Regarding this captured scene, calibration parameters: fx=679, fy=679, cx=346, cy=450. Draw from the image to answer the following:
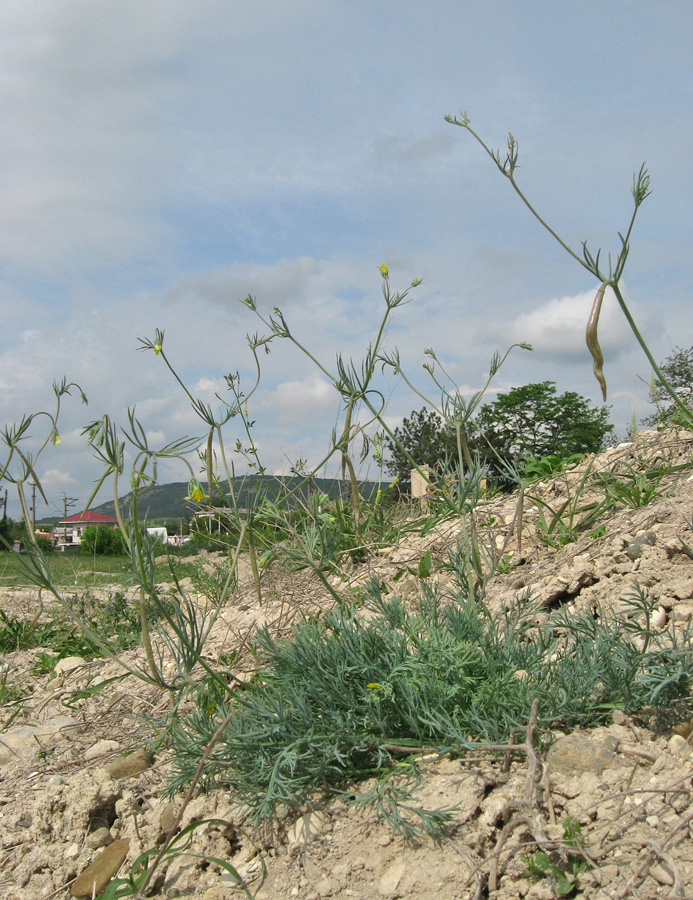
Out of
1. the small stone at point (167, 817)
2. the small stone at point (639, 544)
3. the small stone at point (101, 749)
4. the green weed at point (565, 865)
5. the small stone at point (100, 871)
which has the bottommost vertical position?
the small stone at point (100, 871)

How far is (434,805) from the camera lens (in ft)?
5.79

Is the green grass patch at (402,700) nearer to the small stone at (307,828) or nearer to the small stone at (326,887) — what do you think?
the small stone at (307,828)

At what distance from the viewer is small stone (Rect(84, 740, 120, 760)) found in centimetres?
257

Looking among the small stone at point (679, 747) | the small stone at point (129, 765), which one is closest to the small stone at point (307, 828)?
the small stone at point (129, 765)

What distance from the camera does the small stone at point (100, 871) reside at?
6.27 ft

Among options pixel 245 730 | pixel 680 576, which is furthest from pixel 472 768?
pixel 680 576

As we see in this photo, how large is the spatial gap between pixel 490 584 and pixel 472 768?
1377 millimetres

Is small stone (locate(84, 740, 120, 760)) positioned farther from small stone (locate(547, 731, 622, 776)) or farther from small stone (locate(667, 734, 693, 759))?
small stone (locate(667, 734, 693, 759))

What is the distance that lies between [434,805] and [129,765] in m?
1.16

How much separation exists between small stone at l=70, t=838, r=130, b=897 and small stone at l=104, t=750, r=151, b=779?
314mm

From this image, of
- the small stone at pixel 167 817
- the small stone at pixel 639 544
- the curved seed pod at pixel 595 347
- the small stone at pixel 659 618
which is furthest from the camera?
the small stone at pixel 639 544

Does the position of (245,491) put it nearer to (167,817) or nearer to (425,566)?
(425,566)

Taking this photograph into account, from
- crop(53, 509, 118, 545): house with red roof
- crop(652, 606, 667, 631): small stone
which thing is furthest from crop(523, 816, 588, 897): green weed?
crop(53, 509, 118, 545): house with red roof

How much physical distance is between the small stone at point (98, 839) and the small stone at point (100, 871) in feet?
0.19
